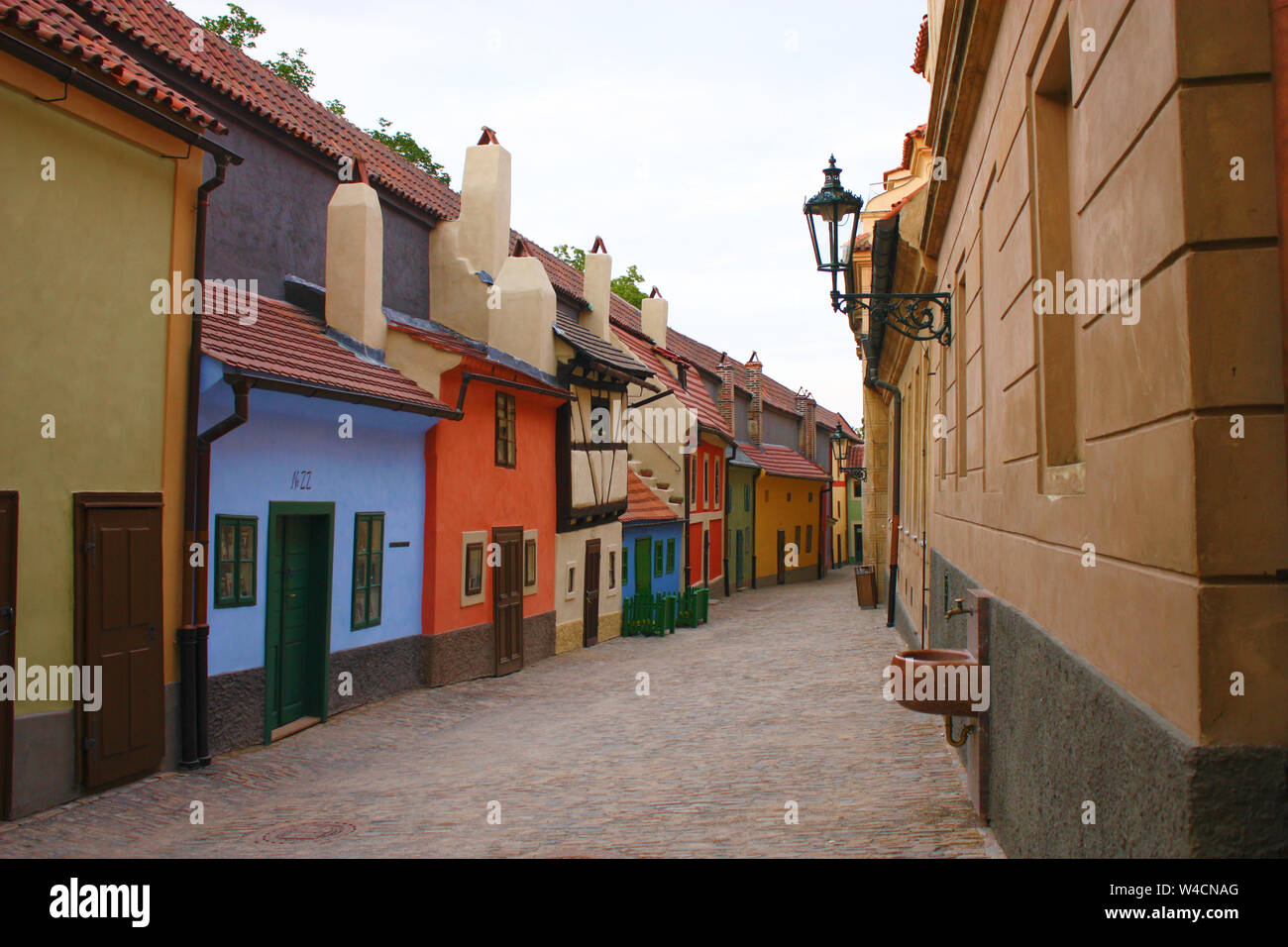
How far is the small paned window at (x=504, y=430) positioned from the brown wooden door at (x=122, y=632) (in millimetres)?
8025

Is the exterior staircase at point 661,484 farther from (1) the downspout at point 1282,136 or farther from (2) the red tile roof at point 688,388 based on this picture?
(1) the downspout at point 1282,136

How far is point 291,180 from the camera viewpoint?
1470 centimetres

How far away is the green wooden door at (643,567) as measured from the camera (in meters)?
26.4

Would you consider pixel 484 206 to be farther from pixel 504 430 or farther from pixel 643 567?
pixel 643 567

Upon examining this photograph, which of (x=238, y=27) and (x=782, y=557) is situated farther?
(x=782, y=557)

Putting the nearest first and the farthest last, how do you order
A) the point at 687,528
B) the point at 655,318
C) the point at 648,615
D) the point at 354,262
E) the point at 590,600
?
1. the point at 354,262
2. the point at 590,600
3. the point at 648,615
4. the point at 687,528
5. the point at 655,318

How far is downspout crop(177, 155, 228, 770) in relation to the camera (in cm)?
944

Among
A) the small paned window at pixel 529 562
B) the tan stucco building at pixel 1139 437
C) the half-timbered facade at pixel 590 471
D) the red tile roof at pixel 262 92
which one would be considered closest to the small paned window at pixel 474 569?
the small paned window at pixel 529 562

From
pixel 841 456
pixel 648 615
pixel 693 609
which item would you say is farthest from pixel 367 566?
pixel 841 456

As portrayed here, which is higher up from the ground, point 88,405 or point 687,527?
point 88,405

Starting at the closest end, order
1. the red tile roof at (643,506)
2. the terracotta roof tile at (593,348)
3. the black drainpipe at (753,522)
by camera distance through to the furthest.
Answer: the terracotta roof tile at (593,348) → the red tile roof at (643,506) → the black drainpipe at (753,522)

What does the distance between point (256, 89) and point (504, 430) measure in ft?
20.1

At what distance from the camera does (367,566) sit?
13.2 m

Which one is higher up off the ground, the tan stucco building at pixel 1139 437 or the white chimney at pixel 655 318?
the white chimney at pixel 655 318
